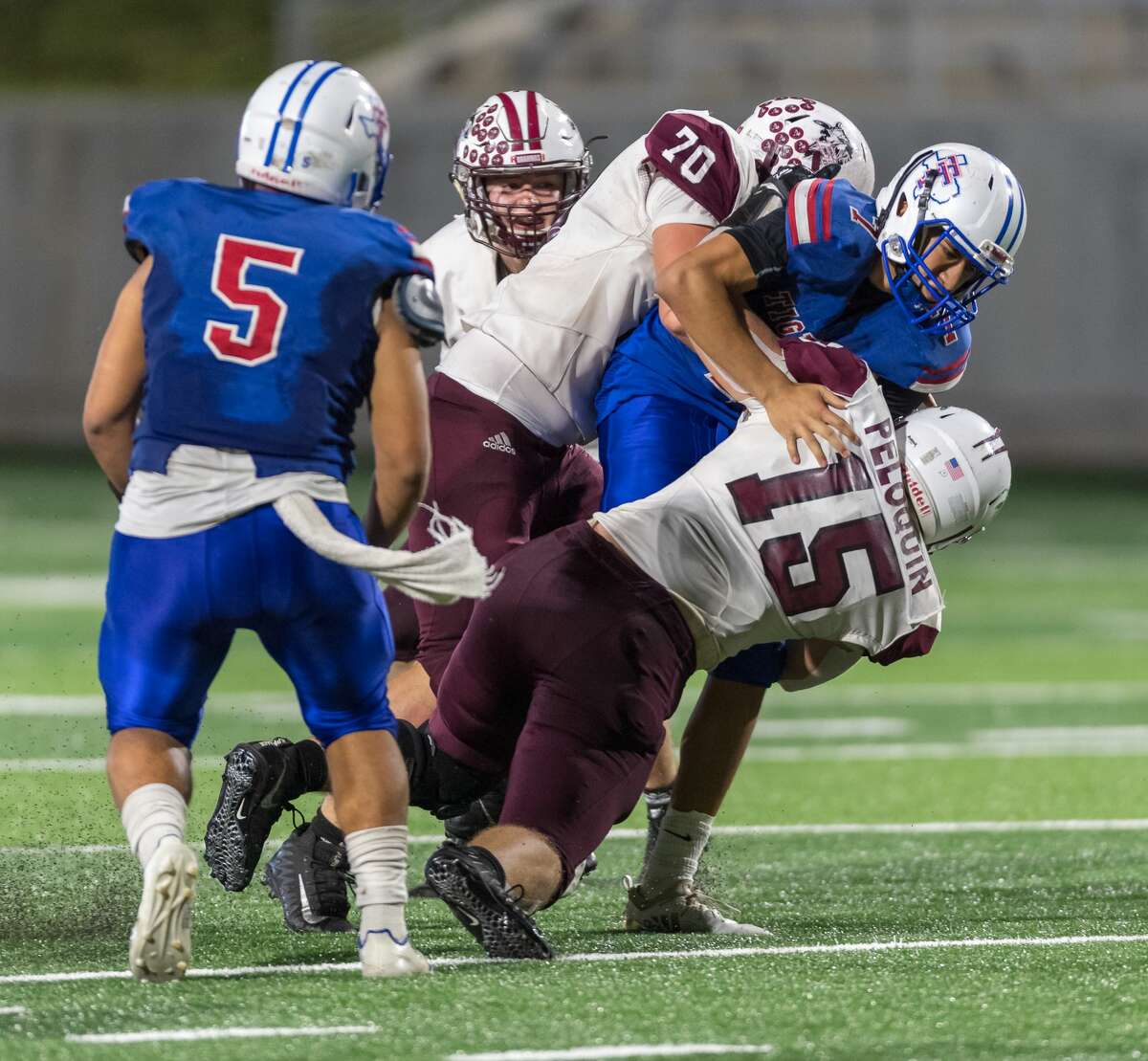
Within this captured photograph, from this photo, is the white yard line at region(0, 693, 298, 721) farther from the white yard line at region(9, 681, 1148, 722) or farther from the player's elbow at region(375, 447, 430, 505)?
the player's elbow at region(375, 447, 430, 505)

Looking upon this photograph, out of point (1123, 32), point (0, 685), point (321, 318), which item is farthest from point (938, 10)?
point (321, 318)

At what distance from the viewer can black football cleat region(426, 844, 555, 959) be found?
13.0 feet

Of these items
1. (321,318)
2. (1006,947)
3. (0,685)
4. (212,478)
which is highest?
(321,318)

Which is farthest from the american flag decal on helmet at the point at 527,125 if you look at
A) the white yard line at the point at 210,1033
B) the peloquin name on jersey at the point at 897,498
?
the white yard line at the point at 210,1033

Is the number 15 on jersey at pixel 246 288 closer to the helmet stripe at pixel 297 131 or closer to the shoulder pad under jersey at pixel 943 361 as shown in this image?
the helmet stripe at pixel 297 131

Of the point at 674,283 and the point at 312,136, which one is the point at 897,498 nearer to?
the point at 674,283

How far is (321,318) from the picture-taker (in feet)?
12.4

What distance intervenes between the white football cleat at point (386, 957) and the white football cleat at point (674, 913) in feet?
2.94

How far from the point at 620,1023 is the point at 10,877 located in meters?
2.13

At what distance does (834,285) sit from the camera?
4.63m

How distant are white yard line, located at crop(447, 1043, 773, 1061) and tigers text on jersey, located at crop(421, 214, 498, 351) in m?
2.54

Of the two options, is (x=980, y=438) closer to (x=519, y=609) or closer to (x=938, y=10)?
(x=519, y=609)

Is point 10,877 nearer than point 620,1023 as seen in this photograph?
No

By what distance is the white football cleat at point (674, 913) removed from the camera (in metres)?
4.59
